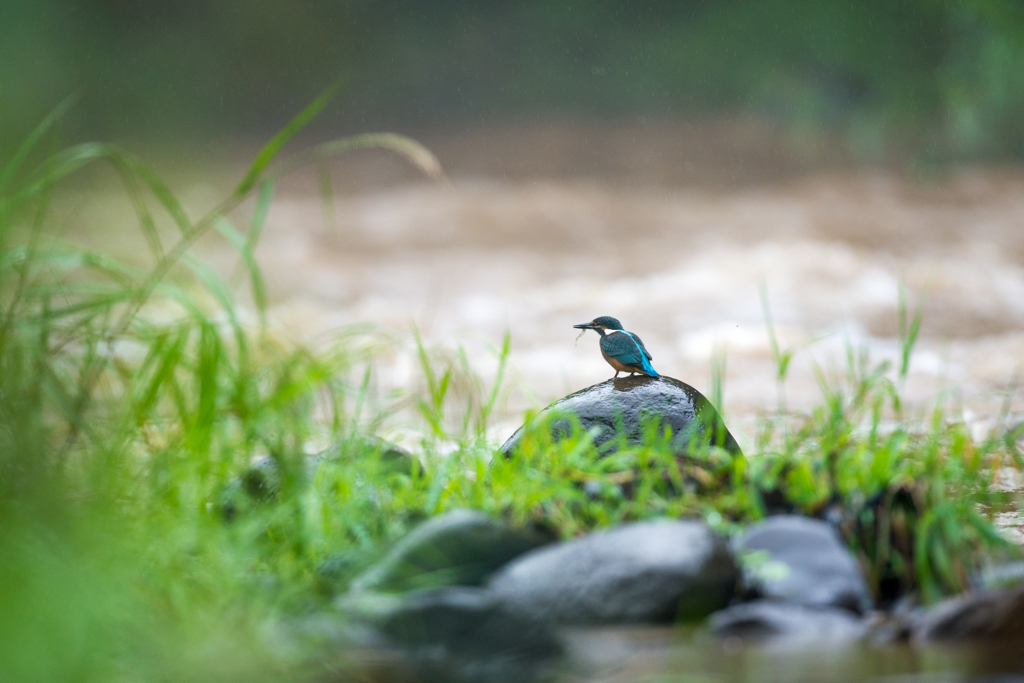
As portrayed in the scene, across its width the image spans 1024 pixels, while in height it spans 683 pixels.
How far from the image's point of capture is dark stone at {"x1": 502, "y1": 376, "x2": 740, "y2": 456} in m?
3.44

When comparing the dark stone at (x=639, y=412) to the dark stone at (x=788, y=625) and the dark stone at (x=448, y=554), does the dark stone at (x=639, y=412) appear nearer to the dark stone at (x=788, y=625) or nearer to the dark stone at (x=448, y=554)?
the dark stone at (x=448, y=554)

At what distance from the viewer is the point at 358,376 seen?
9.12 metres

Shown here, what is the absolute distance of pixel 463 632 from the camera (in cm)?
233

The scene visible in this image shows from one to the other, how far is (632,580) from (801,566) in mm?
446

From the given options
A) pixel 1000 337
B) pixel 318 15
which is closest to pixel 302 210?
pixel 318 15

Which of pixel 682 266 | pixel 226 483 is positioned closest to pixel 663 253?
pixel 682 266

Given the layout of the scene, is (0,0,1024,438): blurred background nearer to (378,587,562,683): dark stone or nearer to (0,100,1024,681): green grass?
(0,100,1024,681): green grass

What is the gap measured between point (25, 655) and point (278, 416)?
780 millimetres

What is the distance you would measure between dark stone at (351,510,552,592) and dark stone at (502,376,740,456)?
78 cm

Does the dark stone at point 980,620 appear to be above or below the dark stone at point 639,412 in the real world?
below

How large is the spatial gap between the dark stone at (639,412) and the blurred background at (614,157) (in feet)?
12.8

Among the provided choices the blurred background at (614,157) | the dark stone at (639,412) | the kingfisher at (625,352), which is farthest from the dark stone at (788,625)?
the blurred background at (614,157)

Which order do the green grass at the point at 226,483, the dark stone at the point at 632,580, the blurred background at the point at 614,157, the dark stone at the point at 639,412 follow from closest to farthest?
the green grass at the point at 226,483
the dark stone at the point at 632,580
the dark stone at the point at 639,412
the blurred background at the point at 614,157

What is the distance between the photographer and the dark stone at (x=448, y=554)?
8.20ft
